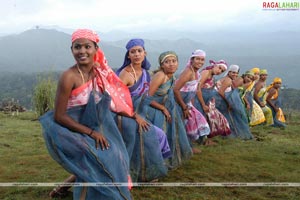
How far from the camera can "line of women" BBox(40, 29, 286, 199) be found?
10.4ft

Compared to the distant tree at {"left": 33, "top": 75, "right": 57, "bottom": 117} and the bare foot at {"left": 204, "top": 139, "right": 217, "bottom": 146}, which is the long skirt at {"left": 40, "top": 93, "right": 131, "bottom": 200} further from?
the distant tree at {"left": 33, "top": 75, "right": 57, "bottom": 117}

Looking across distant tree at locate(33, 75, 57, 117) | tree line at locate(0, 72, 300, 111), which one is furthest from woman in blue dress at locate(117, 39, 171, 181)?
tree line at locate(0, 72, 300, 111)

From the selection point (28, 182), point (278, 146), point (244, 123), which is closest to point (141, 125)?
point (28, 182)

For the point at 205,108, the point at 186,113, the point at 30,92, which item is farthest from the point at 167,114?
the point at 30,92

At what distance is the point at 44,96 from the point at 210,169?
8167mm

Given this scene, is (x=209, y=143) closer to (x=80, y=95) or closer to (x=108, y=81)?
(x=108, y=81)

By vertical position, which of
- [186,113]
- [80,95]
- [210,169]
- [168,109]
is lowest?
[210,169]

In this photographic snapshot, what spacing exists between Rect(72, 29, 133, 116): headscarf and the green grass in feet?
3.78

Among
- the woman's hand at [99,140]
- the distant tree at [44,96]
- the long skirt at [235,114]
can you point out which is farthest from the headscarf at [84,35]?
the distant tree at [44,96]

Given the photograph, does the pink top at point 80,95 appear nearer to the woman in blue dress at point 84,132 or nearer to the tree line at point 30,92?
the woman in blue dress at point 84,132

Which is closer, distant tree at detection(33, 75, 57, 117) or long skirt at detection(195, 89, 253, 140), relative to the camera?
long skirt at detection(195, 89, 253, 140)

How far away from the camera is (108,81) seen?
3520mm

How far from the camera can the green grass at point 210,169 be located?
4477 mm

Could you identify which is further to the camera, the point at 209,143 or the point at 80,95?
the point at 209,143
